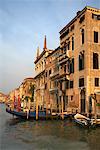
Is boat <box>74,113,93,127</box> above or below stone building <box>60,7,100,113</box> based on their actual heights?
below

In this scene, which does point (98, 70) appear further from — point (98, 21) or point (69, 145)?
point (69, 145)

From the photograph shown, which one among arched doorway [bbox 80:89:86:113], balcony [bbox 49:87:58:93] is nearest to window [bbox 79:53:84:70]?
arched doorway [bbox 80:89:86:113]

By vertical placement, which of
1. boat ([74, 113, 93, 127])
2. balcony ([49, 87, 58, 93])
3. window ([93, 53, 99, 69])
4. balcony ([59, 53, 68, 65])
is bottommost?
boat ([74, 113, 93, 127])

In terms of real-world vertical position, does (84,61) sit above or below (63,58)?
below

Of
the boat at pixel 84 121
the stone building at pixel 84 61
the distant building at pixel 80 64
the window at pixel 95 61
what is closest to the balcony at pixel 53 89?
the distant building at pixel 80 64

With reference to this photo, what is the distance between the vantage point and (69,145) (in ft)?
40.1

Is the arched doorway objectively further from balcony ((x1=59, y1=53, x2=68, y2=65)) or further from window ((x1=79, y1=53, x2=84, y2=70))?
balcony ((x1=59, y1=53, x2=68, y2=65))

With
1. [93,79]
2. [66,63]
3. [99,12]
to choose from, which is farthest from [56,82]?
[99,12]

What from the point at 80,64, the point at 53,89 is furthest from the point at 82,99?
the point at 53,89

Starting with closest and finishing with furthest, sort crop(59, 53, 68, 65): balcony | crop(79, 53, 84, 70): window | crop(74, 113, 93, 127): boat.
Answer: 1. crop(74, 113, 93, 127): boat
2. crop(79, 53, 84, 70): window
3. crop(59, 53, 68, 65): balcony

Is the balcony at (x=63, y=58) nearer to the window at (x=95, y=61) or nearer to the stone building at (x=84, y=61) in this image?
the stone building at (x=84, y=61)

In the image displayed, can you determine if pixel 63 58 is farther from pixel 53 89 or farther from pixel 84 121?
pixel 84 121

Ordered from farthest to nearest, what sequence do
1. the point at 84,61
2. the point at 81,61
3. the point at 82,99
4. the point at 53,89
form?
the point at 53,89, the point at 81,61, the point at 82,99, the point at 84,61

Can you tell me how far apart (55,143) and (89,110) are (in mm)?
10132
